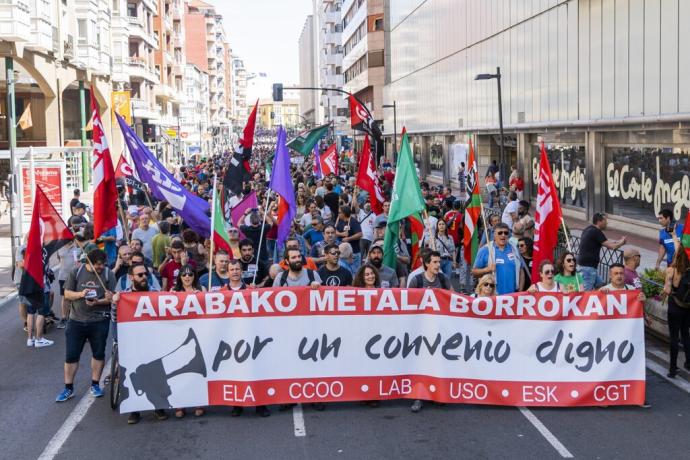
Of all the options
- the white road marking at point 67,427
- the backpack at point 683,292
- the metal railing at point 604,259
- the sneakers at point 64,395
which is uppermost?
the backpack at point 683,292

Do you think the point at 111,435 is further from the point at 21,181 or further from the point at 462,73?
the point at 462,73

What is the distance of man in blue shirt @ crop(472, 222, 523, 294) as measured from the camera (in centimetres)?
1112

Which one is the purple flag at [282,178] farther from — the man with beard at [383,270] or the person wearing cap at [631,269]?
the person wearing cap at [631,269]

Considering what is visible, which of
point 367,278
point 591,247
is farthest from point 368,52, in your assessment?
point 367,278

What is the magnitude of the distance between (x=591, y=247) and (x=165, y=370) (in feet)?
20.0

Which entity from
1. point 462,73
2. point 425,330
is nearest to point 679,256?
point 425,330

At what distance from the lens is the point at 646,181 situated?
2333 cm

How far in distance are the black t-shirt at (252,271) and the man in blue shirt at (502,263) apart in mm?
2858

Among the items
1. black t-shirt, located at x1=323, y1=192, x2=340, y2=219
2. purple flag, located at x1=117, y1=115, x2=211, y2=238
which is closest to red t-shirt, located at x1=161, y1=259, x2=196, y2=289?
purple flag, located at x1=117, y1=115, x2=211, y2=238

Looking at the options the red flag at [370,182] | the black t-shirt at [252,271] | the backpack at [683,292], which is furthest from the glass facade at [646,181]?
the black t-shirt at [252,271]

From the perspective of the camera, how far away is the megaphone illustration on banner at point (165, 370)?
8.68 meters

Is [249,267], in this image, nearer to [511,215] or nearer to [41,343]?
[41,343]

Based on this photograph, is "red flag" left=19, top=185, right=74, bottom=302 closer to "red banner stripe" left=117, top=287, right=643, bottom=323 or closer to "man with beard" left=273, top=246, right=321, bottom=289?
"red banner stripe" left=117, top=287, right=643, bottom=323

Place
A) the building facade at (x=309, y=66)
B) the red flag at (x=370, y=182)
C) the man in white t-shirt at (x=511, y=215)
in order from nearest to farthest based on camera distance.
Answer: the red flag at (x=370, y=182)
the man in white t-shirt at (x=511, y=215)
the building facade at (x=309, y=66)
